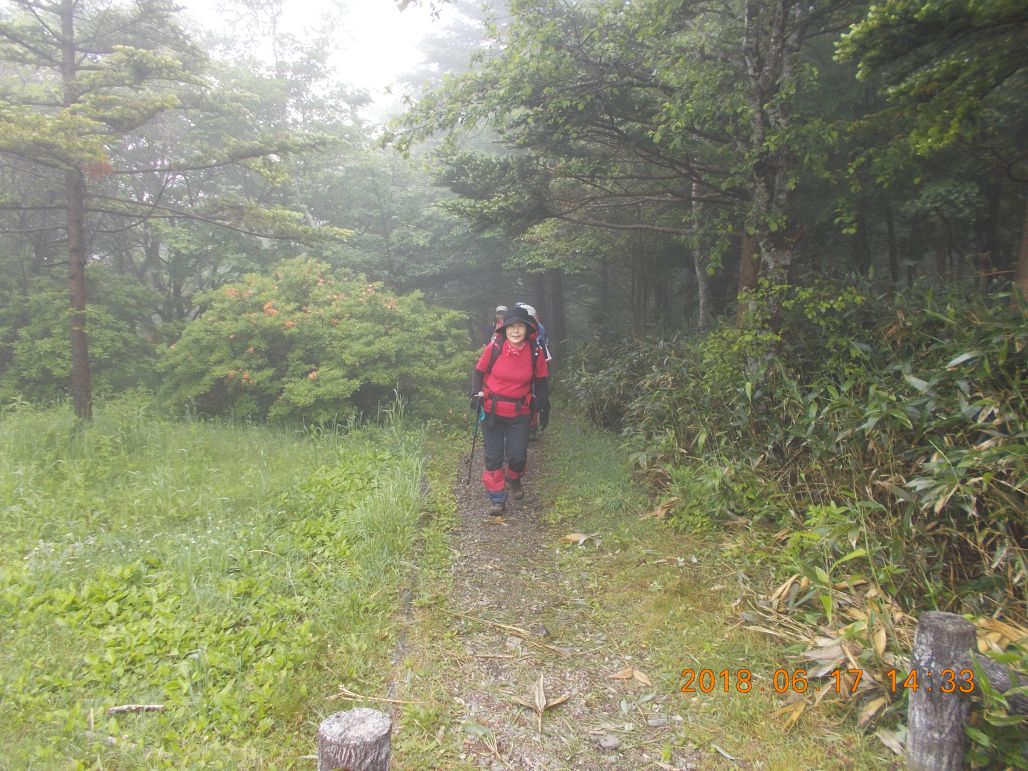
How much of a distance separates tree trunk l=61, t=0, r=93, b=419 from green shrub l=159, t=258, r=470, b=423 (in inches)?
51.6

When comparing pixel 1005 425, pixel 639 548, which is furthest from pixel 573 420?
pixel 1005 425

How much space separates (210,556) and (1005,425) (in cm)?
524

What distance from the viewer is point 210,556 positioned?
4.13 meters

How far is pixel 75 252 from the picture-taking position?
714 centimetres

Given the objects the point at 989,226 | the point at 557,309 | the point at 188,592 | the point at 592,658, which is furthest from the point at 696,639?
the point at 557,309

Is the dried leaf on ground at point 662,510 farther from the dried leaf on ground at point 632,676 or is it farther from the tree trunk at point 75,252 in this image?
the tree trunk at point 75,252

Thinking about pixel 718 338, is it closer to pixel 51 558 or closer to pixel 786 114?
pixel 786 114

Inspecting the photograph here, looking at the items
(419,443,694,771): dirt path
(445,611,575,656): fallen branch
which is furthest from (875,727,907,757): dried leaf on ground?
(445,611,575,656): fallen branch

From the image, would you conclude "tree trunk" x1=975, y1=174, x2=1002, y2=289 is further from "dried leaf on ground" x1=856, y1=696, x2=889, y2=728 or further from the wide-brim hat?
"dried leaf on ground" x1=856, y1=696, x2=889, y2=728

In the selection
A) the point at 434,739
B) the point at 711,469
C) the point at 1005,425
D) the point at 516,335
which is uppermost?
the point at 516,335

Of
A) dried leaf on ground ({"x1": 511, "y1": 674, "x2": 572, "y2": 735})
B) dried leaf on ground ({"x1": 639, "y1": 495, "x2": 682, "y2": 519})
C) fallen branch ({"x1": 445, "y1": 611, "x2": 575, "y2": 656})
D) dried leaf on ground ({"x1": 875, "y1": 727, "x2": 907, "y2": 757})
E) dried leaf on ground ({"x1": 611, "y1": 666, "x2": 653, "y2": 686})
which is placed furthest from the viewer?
dried leaf on ground ({"x1": 639, "y1": 495, "x2": 682, "y2": 519})
